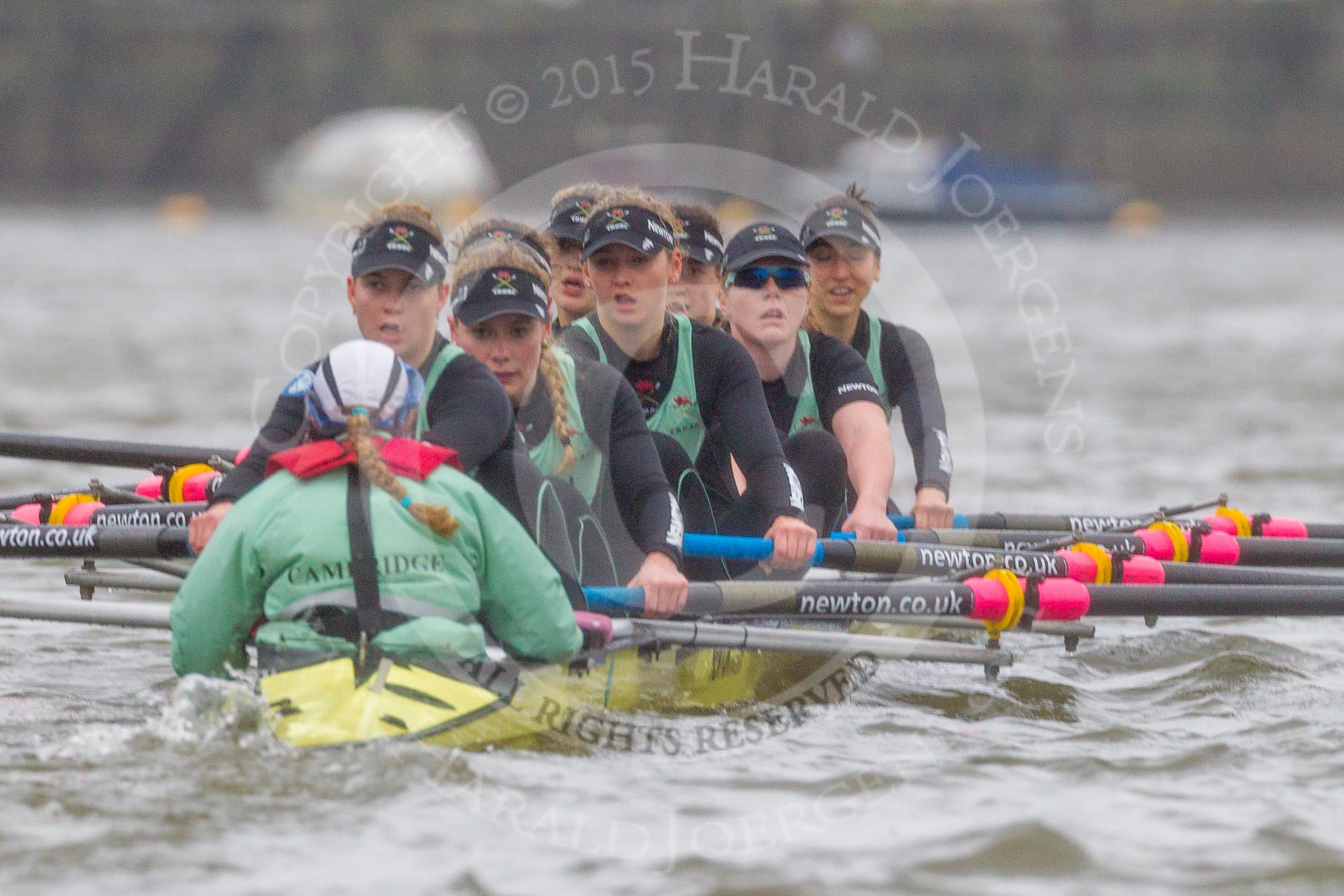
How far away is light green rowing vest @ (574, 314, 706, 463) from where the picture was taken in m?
6.16

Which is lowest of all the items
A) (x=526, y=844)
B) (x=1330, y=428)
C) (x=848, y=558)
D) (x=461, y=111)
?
(x=526, y=844)

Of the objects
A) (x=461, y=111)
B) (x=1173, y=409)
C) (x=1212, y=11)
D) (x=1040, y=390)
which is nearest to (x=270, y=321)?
(x=1040, y=390)

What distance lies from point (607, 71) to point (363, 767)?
58.7m

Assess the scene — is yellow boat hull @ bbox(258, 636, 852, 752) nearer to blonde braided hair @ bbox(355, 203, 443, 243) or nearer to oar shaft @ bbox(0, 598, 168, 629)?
oar shaft @ bbox(0, 598, 168, 629)

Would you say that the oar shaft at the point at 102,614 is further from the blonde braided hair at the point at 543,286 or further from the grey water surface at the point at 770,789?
the blonde braided hair at the point at 543,286

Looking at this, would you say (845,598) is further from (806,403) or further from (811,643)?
(806,403)

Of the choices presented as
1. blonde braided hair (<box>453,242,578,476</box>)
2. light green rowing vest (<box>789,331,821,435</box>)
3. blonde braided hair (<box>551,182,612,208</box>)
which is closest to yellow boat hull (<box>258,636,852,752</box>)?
blonde braided hair (<box>453,242,578,476</box>)

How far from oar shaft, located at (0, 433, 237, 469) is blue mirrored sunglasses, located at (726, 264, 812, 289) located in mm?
2410

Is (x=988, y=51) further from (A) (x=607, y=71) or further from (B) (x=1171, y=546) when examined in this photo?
(B) (x=1171, y=546)

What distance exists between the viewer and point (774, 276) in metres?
6.57

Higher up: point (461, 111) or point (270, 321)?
point (461, 111)

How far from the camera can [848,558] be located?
6.03 metres

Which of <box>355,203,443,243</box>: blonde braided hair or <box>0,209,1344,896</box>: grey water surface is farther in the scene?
<box>355,203,443,243</box>: blonde braided hair

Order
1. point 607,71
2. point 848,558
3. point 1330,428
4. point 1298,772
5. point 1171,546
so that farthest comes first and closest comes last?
point 607,71
point 1330,428
point 1171,546
point 848,558
point 1298,772
